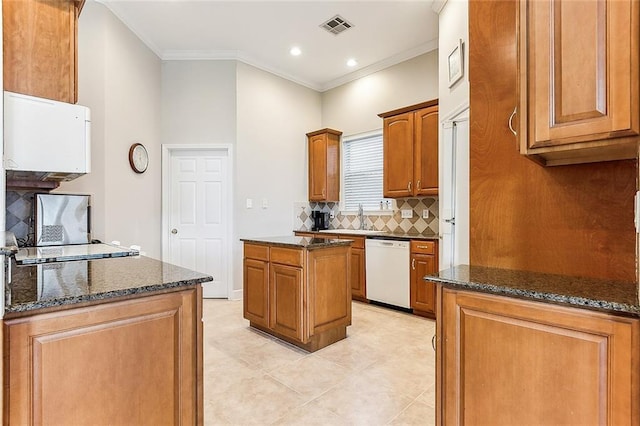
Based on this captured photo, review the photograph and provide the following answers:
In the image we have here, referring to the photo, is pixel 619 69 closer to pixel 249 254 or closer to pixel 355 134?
pixel 249 254

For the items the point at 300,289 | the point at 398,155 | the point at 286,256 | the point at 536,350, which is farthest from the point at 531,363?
the point at 398,155

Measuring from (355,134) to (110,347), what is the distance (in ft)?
14.9

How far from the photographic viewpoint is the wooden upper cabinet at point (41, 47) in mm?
1938

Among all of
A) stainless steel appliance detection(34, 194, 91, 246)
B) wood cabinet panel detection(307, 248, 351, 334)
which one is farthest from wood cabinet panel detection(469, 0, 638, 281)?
stainless steel appliance detection(34, 194, 91, 246)

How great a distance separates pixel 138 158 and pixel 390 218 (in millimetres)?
3258

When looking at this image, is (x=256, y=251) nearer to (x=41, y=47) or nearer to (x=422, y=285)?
(x=422, y=285)

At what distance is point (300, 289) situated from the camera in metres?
2.86

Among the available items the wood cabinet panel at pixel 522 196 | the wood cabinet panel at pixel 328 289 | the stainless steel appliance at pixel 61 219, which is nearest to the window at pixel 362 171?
the wood cabinet panel at pixel 328 289

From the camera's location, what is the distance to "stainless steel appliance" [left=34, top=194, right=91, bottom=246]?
2.69 m

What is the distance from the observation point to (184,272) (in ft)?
5.08

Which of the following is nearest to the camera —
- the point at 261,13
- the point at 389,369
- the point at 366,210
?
the point at 389,369

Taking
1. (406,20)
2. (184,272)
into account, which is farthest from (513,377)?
(406,20)

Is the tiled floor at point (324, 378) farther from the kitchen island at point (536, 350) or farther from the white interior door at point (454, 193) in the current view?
the white interior door at point (454, 193)

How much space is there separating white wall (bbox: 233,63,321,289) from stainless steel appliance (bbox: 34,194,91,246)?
1.90 meters
